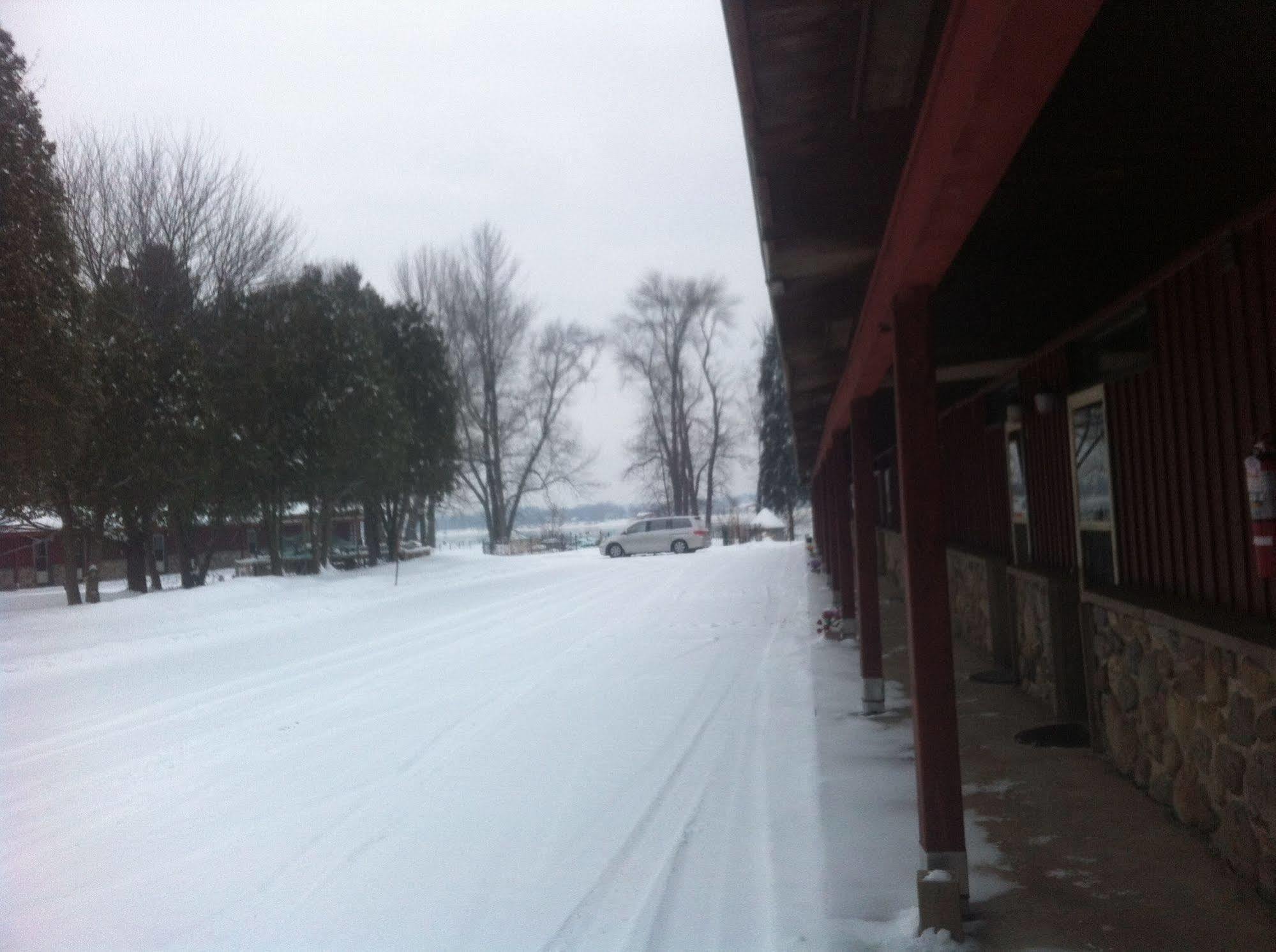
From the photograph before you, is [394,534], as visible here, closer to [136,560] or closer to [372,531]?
[372,531]

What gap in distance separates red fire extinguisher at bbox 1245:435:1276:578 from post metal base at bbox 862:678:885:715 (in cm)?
399

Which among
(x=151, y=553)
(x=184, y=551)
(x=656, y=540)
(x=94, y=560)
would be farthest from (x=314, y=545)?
(x=656, y=540)

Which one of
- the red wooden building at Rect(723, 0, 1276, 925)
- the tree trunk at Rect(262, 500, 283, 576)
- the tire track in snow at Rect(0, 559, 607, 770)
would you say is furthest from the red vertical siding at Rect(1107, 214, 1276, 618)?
the tree trunk at Rect(262, 500, 283, 576)

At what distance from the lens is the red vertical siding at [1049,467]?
279 inches

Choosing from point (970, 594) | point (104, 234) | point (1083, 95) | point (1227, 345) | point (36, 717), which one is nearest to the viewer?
point (1083, 95)

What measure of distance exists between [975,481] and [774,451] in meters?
35.2

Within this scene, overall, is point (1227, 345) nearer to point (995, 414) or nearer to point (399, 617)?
point (995, 414)

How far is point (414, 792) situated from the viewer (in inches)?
232

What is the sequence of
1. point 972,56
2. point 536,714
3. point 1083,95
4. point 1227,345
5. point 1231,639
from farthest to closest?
point 536,714 → point 1227,345 → point 1231,639 → point 1083,95 → point 972,56

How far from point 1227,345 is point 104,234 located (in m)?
21.0

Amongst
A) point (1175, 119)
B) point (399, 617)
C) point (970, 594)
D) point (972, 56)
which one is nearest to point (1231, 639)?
point (1175, 119)

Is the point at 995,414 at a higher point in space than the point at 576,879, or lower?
higher

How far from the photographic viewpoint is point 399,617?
16391mm

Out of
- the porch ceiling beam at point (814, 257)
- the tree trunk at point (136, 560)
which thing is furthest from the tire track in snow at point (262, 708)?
the tree trunk at point (136, 560)
